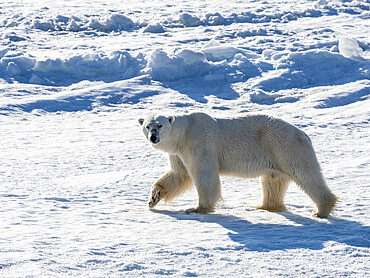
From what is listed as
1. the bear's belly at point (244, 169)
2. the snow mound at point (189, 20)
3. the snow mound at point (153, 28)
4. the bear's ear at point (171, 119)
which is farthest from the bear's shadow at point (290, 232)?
the snow mound at point (189, 20)

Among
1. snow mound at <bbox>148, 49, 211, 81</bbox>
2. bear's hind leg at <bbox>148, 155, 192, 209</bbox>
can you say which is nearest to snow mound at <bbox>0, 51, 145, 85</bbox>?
snow mound at <bbox>148, 49, 211, 81</bbox>

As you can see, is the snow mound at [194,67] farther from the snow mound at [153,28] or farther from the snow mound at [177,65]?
the snow mound at [153,28]

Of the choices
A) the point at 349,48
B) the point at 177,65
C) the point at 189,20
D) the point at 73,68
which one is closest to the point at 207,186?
the point at 177,65

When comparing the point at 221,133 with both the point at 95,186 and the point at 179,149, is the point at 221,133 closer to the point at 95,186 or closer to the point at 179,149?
the point at 179,149

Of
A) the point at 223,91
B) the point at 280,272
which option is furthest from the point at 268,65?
the point at 280,272

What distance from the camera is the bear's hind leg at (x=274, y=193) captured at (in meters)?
5.59

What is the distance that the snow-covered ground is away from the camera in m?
4.07

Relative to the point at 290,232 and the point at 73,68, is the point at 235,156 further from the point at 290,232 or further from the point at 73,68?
the point at 73,68

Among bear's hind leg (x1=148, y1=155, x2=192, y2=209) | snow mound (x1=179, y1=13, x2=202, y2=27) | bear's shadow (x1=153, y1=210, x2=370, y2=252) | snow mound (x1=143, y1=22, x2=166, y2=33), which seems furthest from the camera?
snow mound (x1=179, y1=13, x2=202, y2=27)

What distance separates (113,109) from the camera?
31.9ft

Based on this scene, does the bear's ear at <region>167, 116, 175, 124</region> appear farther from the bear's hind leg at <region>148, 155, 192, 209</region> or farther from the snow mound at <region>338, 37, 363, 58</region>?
the snow mound at <region>338, 37, 363, 58</region>

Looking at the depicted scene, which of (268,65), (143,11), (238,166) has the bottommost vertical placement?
(238,166)

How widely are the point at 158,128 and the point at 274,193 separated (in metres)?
1.28

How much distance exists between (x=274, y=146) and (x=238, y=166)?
0.38 metres
